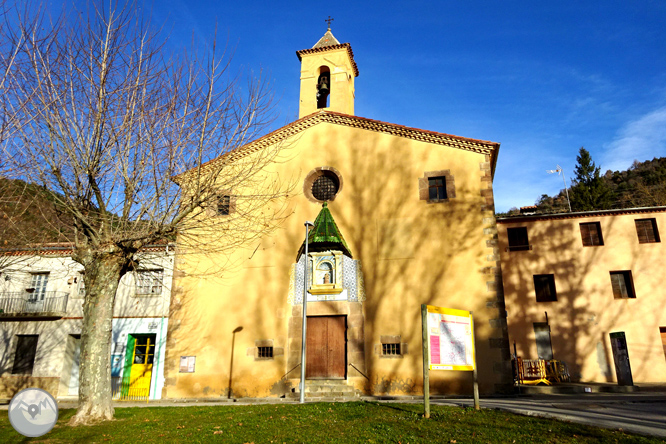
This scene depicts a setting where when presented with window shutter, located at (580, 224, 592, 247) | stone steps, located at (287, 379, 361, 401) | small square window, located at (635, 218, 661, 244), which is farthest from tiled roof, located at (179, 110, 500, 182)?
A: small square window, located at (635, 218, 661, 244)

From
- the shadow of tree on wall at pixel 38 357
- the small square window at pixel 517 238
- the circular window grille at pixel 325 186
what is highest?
the circular window grille at pixel 325 186

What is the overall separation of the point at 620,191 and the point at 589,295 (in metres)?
30.5

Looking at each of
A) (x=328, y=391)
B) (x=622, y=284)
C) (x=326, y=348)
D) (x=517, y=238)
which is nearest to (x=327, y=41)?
(x=517, y=238)

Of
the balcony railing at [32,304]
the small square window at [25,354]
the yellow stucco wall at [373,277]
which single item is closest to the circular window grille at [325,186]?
the yellow stucco wall at [373,277]

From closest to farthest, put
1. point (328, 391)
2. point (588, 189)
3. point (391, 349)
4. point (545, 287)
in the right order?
point (328, 391)
point (391, 349)
point (545, 287)
point (588, 189)

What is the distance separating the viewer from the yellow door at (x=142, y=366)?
680 inches

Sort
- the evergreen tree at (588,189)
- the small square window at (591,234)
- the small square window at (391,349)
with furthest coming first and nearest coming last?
the evergreen tree at (588,189)
the small square window at (591,234)
the small square window at (391,349)

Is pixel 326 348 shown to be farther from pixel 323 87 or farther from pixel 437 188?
pixel 323 87

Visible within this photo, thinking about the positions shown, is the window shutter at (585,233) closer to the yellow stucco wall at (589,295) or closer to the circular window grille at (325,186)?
the yellow stucco wall at (589,295)

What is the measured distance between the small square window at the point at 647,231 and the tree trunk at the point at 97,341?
2324 centimetres

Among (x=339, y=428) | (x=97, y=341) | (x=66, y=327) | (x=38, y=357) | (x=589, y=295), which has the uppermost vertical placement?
(x=589, y=295)

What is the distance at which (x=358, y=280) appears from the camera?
53.1ft

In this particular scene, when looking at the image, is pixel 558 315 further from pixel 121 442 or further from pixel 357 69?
pixel 121 442

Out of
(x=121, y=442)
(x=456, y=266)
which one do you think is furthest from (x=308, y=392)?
(x=121, y=442)
